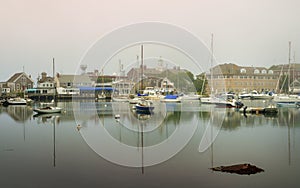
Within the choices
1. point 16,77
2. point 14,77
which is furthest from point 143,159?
point 14,77

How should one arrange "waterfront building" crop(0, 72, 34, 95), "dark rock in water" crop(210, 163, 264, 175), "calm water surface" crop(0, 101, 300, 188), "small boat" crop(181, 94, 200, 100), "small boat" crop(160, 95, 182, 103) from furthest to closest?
"waterfront building" crop(0, 72, 34, 95)
"small boat" crop(181, 94, 200, 100)
"small boat" crop(160, 95, 182, 103)
"dark rock in water" crop(210, 163, 264, 175)
"calm water surface" crop(0, 101, 300, 188)

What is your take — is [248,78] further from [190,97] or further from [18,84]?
[18,84]

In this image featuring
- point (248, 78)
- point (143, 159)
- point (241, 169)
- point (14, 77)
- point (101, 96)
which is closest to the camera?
point (241, 169)

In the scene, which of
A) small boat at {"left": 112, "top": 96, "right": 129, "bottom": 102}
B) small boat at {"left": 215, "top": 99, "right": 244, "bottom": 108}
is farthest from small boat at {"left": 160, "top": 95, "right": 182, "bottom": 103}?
small boat at {"left": 215, "top": 99, "right": 244, "bottom": 108}

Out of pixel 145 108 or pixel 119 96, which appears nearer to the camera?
pixel 145 108

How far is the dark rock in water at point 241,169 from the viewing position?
8.27 metres

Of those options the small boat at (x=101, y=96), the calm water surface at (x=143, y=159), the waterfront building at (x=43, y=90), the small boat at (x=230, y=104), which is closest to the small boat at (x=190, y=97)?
the small boat at (x=230, y=104)

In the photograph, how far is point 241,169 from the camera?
8.48 meters

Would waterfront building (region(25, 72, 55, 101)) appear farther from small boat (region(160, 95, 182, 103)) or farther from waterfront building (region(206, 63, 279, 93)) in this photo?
waterfront building (region(206, 63, 279, 93))

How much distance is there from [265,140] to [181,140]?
122 inches

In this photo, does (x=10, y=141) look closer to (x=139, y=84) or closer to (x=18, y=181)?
(x=18, y=181)

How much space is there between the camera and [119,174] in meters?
8.38

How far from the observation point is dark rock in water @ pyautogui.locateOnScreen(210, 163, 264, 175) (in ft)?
27.1

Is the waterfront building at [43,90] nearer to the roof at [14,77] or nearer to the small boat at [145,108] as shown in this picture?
the roof at [14,77]
